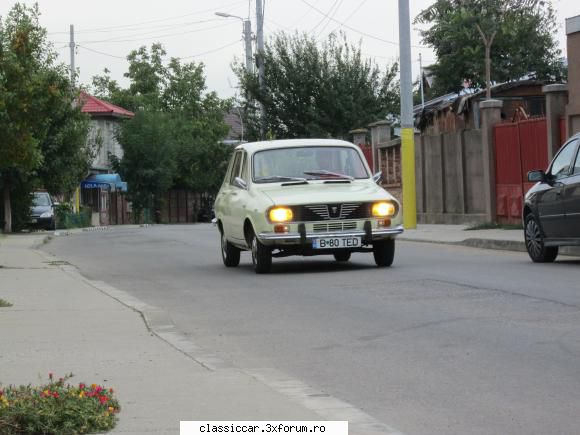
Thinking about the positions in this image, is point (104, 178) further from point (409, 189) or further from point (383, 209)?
point (383, 209)

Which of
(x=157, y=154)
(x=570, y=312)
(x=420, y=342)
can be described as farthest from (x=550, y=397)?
(x=157, y=154)

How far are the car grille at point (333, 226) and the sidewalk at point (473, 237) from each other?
440cm

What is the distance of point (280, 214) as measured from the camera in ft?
54.2

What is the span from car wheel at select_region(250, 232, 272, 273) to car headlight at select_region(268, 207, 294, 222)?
0.50 meters

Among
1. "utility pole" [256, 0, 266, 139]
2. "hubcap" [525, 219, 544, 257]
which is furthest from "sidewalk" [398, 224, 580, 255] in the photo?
"utility pole" [256, 0, 266, 139]

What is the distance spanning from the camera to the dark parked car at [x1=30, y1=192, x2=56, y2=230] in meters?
50.3

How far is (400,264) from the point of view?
18.1 m

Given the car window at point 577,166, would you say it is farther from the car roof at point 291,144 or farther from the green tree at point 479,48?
the green tree at point 479,48

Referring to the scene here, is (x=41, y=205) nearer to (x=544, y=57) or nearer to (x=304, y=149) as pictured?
(x=544, y=57)

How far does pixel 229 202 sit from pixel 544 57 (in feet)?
152

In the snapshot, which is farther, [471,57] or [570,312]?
[471,57]

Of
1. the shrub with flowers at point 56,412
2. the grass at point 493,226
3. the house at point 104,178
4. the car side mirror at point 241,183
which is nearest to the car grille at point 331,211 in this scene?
the car side mirror at point 241,183

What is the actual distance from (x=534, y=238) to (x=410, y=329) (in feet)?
25.4

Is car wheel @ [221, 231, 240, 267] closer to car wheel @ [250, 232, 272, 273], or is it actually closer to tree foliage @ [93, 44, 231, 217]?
car wheel @ [250, 232, 272, 273]
